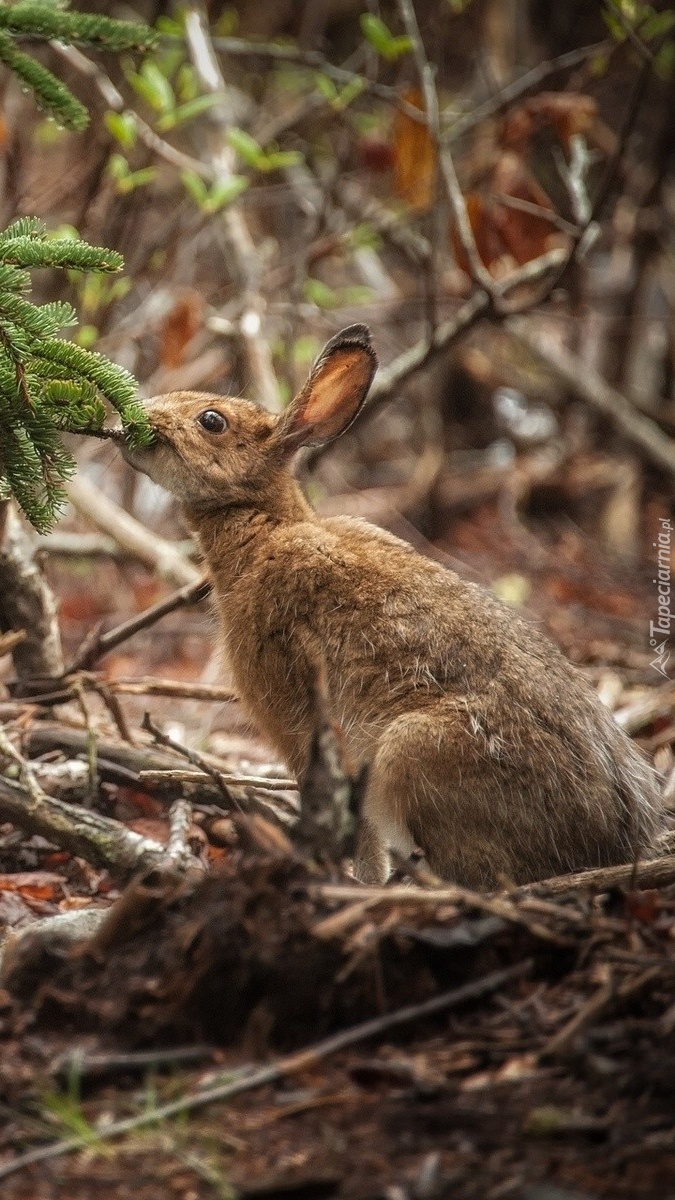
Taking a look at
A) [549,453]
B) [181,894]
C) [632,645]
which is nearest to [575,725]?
[181,894]

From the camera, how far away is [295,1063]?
8.66ft

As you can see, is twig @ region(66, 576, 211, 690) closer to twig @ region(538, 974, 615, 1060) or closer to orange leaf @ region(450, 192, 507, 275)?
twig @ region(538, 974, 615, 1060)

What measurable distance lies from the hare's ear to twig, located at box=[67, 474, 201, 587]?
84.4 inches

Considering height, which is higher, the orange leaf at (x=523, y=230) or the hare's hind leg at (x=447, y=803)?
the orange leaf at (x=523, y=230)

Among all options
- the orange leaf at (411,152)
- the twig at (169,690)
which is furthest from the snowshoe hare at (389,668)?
the orange leaf at (411,152)

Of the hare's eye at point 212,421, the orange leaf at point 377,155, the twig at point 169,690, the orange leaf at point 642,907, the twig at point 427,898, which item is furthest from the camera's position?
→ the orange leaf at point 377,155

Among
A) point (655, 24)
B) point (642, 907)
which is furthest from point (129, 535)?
point (642, 907)

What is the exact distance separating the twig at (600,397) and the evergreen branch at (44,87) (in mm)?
6434

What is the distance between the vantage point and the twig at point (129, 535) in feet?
24.3

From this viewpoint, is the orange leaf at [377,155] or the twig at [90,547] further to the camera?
the orange leaf at [377,155]

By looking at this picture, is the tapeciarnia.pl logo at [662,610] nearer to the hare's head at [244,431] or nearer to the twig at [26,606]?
the hare's head at [244,431]

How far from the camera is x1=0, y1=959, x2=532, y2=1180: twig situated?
8.02 feet

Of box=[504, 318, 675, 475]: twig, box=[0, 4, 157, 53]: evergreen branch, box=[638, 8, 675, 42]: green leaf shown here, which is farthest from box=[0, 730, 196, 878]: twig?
box=[504, 318, 675, 475]: twig

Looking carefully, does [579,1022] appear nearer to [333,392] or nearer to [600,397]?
[333,392]
